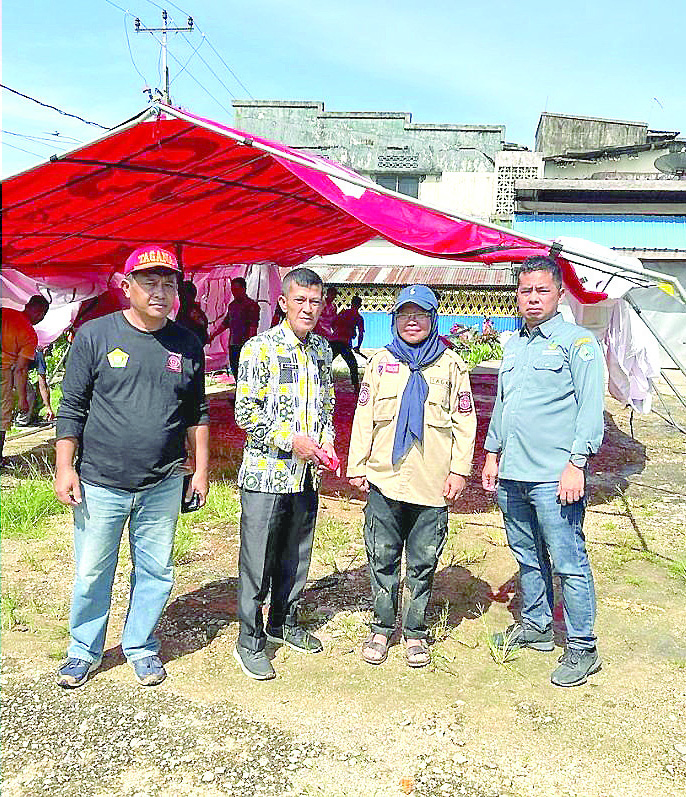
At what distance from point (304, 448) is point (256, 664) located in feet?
3.39

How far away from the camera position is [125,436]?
3.07 metres

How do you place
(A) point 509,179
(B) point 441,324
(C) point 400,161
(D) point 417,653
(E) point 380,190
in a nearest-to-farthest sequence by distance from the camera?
(D) point 417,653 < (E) point 380,190 < (B) point 441,324 < (A) point 509,179 < (C) point 400,161

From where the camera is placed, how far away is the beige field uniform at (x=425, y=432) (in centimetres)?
339

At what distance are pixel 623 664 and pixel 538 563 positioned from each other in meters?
0.62

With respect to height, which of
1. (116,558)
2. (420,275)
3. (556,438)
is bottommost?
(116,558)

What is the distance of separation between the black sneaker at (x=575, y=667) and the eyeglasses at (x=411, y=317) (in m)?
1.68

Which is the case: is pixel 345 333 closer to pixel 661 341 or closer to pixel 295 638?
pixel 661 341

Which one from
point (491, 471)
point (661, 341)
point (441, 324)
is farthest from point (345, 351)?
point (441, 324)

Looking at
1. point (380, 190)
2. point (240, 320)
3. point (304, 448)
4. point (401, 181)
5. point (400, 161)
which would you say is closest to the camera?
point (304, 448)

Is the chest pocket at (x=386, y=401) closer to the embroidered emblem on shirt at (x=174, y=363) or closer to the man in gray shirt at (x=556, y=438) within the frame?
the man in gray shirt at (x=556, y=438)

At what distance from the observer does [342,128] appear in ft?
103

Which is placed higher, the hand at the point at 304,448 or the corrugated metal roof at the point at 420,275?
the corrugated metal roof at the point at 420,275

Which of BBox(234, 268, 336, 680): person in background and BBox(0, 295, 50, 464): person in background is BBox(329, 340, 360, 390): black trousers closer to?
BBox(0, 295, 50, 464): person in background

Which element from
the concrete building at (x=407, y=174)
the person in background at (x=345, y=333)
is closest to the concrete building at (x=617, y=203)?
the concrete building at (x=407, y=174)
